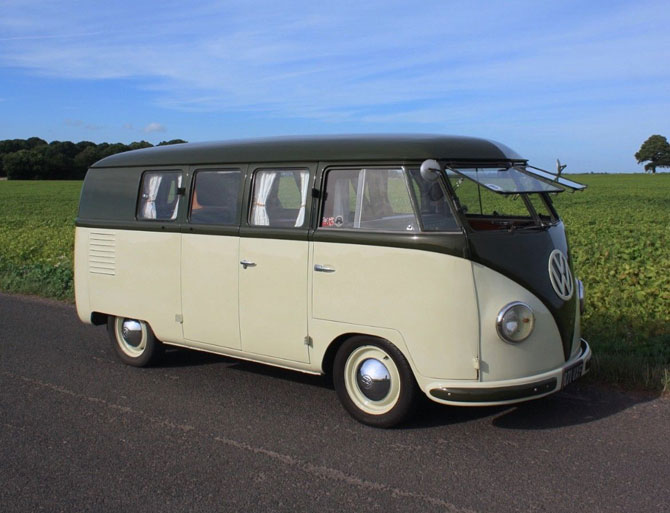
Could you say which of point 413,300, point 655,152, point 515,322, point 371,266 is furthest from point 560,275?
point 655,152

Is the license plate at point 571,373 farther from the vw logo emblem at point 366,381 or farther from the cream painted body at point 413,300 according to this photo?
the vw logo emblem at point 366,381

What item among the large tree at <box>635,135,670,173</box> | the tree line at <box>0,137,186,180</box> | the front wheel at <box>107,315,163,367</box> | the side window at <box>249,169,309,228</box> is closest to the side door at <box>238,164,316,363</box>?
the side window at <box>249,169,309,228</box>

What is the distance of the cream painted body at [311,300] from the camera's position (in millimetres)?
→ 4484

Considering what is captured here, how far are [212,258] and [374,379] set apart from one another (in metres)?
1.75

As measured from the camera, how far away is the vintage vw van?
450 centimetres

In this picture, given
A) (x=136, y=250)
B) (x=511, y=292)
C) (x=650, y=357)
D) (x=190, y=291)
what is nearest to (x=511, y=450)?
(x=511, y=292)

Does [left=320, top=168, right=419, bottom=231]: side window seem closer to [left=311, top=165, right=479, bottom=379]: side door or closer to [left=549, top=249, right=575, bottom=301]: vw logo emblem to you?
[left=311, top=165, right=479, bottom=379]: side door

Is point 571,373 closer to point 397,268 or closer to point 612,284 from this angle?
point 397,268

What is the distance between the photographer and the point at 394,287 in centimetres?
468

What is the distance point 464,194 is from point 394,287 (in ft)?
2.86

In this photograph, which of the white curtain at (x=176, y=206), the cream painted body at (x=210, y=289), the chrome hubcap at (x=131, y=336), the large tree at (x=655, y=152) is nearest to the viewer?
the cream painted body at (x=210, y=289)

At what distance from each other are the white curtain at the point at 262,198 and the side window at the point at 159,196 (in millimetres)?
907

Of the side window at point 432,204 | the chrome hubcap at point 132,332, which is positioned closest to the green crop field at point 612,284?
the side window at point 432,204

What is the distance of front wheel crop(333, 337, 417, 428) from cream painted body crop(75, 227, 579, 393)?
120 mm
